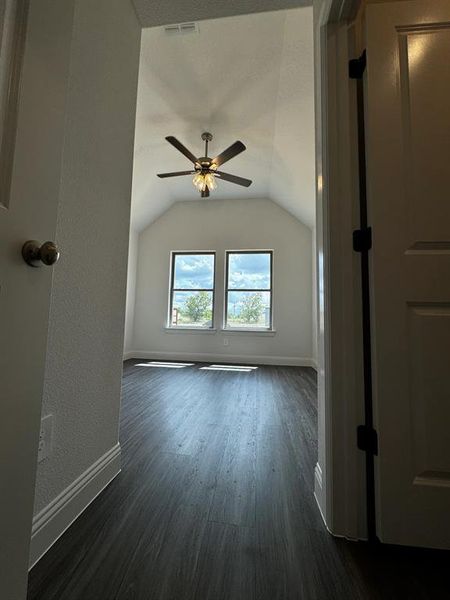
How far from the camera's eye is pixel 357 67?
3.58 ft

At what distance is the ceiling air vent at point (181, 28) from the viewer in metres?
2.02

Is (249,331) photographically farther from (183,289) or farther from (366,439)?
(366,439)

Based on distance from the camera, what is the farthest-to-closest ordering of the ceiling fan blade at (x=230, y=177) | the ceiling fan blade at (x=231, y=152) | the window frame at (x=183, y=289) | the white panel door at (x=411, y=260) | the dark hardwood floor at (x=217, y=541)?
the window frame at (x=183, y=289), the ceiling fan blade at (x=230, y=177), the ceiling fan blade at (x=231, y=152), the white panel door at (x=411, y=260), the dark hardwood floor at (x=217, y=541)

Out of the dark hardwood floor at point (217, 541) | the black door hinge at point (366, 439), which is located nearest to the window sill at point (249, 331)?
the dark hardwood floor at point (217, 541)

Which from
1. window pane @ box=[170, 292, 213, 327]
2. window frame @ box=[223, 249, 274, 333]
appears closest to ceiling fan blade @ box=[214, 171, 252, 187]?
window frame @ box=[223, 249, 274, 333]

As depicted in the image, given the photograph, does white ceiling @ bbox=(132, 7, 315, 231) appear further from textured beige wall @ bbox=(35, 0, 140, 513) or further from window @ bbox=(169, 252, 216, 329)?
Answer: window @ bbox=(169, 252, 216, 329)

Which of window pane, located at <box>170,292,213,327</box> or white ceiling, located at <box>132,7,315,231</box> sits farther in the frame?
window pane, located at <box>170,292,213,327</box>

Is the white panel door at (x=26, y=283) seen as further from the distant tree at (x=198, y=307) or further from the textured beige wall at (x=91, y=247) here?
the distant tree at (x=198, y=307)

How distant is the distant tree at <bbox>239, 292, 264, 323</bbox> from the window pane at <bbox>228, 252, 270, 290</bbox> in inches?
7.5

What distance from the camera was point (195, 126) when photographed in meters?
3.21

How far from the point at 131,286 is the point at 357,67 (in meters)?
A: 4.68

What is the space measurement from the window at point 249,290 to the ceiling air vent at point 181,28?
132 inches

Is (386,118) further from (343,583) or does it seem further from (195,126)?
(195,126)

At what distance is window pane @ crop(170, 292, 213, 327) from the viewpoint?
5195mm
